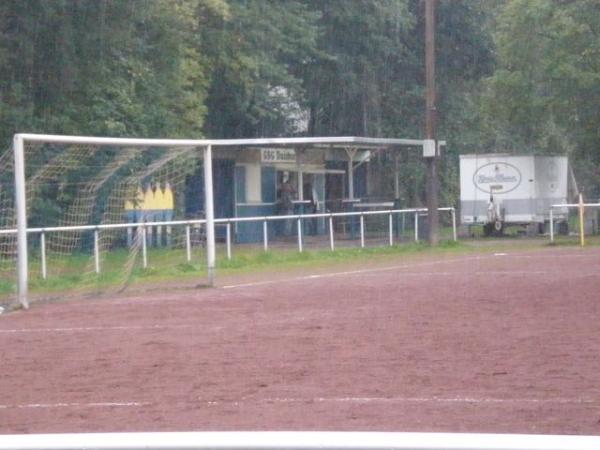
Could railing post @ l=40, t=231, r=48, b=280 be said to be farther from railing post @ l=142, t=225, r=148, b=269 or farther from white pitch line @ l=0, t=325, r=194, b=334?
white pitch line @ l=0, t=325, r=194, b=334

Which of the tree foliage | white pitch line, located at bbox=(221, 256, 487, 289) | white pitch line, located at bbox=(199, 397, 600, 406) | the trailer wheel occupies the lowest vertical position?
white pitch line, located at bbox=(199, 397, 600, 406)

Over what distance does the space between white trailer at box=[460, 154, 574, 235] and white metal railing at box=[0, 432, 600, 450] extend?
1332 inches

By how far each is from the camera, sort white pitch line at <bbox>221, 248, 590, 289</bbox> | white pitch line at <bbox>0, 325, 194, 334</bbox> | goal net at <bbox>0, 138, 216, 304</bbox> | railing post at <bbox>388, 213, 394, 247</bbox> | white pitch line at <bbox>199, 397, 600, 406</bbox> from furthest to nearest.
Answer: railing post at <bbox>388, 213, 394, 247</bbox> < white pitch line at <bbox>221, 248, 590, 289</bbox> < goal net at <bbox>0, 138, 216, 304</bbox> < white pitch line at <bbox>0, 325, 194, 334</bbox> < white pitch line at <bbox>199, 397, 600, 406</bbox>

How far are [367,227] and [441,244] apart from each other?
306cm

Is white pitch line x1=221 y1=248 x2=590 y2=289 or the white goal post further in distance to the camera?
white pitch line x1=221 y1=248 x2=590 y2=289

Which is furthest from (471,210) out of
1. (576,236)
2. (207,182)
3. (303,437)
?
(303,437)

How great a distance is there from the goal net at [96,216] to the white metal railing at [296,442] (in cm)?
1489

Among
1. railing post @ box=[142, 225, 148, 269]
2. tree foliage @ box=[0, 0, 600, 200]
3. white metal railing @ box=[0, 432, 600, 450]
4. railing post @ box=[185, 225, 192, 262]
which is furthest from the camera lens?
tree foliage @ box=[0, 0, 600, 200]

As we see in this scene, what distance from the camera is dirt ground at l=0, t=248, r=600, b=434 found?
8.38 metres

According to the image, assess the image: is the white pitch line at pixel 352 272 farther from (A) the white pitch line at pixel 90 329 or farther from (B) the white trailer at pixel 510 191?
(B) the white trailer at pixel 510 191

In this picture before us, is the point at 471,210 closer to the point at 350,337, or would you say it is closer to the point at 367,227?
the point at 367,227

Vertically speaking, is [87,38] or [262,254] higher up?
[87,38]

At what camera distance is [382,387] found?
9.64 meters

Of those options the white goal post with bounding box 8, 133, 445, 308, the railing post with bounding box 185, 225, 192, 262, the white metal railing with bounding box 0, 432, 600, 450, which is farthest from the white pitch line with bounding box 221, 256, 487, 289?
the white metal railing with bounding box 0, 432, 600, 450
